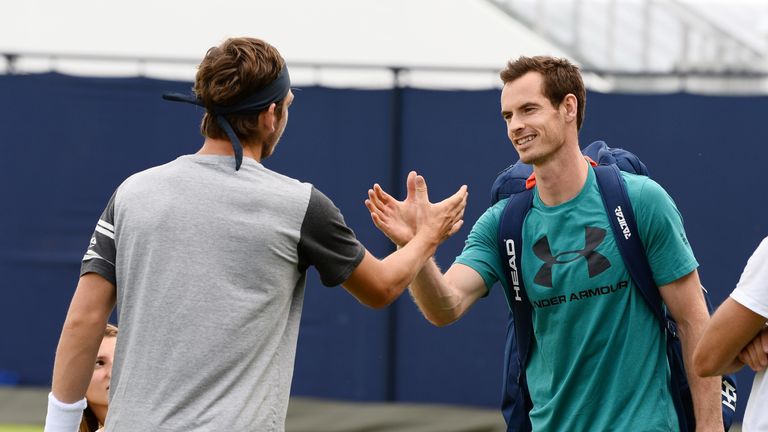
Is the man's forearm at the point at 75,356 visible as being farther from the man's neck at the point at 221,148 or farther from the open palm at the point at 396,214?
the open palm at the point at 396,214

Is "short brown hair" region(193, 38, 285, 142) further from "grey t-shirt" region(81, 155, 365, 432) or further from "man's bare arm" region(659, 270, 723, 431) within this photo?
"man's bare arm" region(659, 270, 723, 431)

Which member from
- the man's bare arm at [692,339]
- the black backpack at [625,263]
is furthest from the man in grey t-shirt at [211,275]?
the man's bare arm at [692,339]

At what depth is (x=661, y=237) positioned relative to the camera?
4105 millimetres

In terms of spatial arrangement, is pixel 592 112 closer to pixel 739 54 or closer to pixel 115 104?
pixel 115 104

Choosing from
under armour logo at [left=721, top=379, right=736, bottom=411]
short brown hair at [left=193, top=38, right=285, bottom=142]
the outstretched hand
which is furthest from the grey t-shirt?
under armour logo at [left=721, top=379, right=736, bottom=411]

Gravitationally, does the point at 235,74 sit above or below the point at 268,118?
above

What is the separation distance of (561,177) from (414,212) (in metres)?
0.73

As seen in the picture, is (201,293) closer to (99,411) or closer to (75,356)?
(75,356)

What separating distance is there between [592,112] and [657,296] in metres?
3.94

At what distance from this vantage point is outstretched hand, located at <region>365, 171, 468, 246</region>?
375cm

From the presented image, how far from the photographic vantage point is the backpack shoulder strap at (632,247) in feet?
13.6

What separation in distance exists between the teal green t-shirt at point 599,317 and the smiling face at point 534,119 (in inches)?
7.8

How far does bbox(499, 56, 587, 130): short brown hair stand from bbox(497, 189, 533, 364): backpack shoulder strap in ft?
1.19

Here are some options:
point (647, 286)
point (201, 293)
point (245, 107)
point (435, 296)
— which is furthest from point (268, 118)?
point (647, 286)
